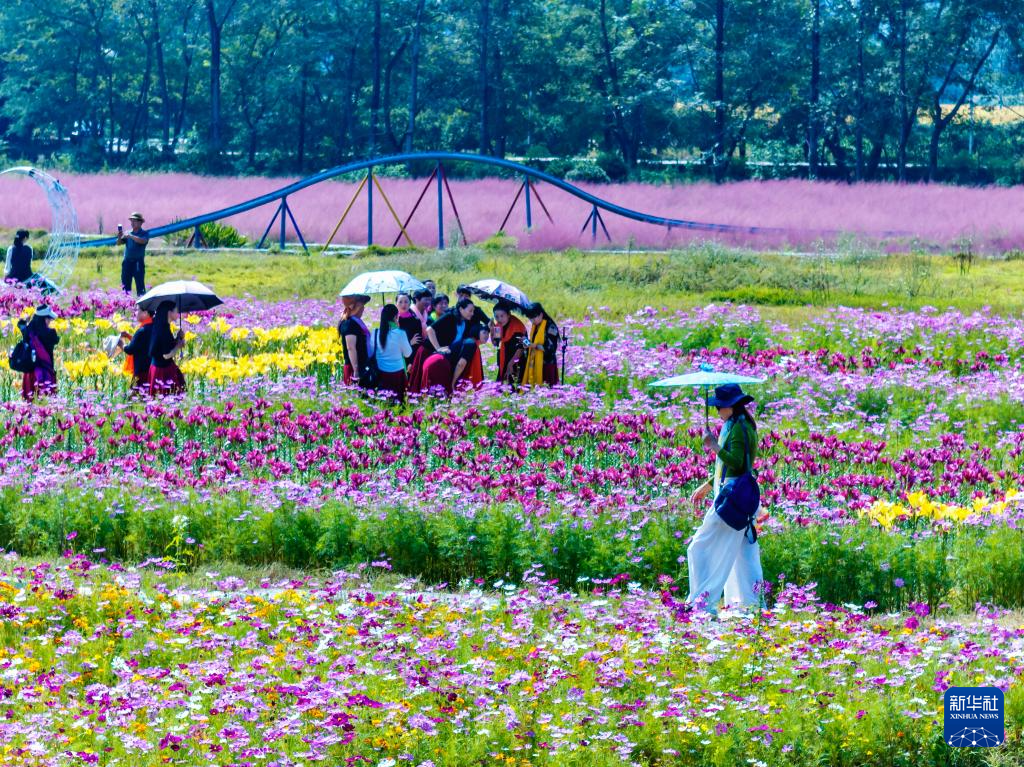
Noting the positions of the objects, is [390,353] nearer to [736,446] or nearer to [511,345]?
[511,345]

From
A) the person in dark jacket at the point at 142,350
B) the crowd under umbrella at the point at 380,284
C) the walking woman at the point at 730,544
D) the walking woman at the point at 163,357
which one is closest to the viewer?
the walking woman at the point at 730,544

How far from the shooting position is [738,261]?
1050 inches

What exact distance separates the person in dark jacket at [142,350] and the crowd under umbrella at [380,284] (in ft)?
6.26

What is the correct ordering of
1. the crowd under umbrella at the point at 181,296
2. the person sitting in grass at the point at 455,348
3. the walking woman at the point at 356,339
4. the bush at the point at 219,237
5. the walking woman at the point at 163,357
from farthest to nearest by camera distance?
the bush at the point at 219,237 < the crowd under umbrella at the point at 181,296 < the person sitting in grass at the point at 455,348 < the walking woman at the point at 356,339 < the walking woman at the point at 163,357

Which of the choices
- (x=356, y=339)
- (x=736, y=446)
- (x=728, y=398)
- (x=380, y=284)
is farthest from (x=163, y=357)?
(x=736, y=446)

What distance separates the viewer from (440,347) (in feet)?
51.9

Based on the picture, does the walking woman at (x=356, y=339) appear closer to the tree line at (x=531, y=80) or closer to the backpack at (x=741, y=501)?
the backpack at (x=741, y=501)

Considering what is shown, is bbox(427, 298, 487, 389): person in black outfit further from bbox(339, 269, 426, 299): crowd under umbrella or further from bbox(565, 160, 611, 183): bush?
bbox(565, 160, 611, 183): bush

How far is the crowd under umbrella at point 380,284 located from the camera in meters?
15.4

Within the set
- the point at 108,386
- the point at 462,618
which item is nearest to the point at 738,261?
the point at 108,386

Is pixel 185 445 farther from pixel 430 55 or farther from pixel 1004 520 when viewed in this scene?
pixel 430 55

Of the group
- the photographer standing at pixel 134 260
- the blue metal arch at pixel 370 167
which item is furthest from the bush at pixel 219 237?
the photographer standing at pixel 134 260

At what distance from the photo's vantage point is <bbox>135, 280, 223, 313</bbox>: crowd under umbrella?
15594mm

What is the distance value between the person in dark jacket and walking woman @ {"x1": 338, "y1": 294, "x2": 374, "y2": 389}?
6.08ft
